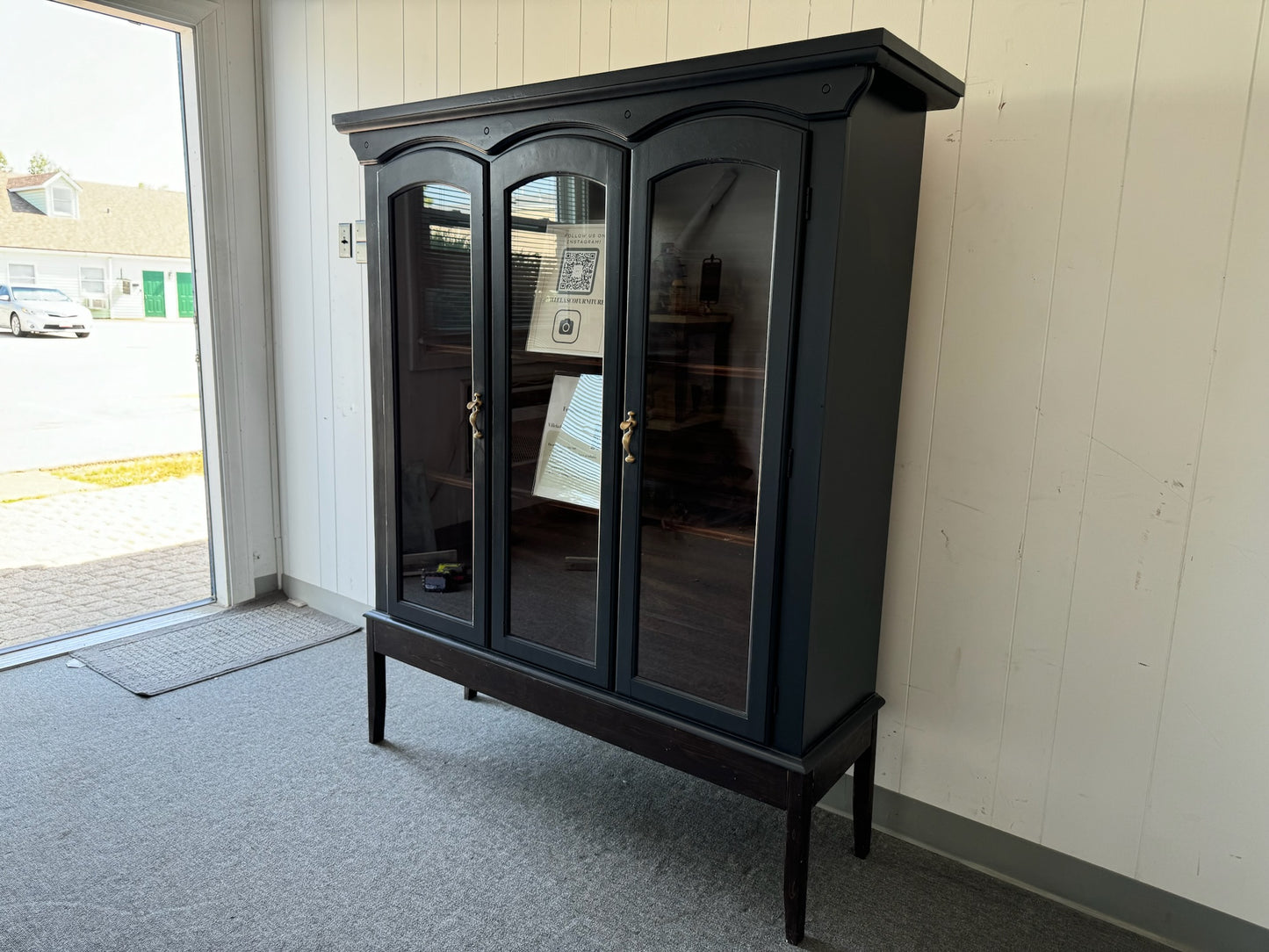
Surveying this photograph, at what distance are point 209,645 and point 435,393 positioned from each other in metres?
1.54

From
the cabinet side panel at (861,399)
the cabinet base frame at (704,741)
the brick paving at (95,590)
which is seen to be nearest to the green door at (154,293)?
the brick paving at (95,590)

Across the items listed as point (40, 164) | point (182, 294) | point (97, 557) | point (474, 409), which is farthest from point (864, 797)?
point (182, 294)

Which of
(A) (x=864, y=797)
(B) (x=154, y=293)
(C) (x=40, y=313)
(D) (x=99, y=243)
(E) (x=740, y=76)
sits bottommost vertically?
(A) (x=864, y=797)

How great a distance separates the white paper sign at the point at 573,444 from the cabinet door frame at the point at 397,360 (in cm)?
17

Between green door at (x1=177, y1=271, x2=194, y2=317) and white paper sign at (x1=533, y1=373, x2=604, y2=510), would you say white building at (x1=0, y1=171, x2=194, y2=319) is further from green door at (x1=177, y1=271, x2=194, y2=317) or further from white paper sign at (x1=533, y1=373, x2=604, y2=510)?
white paper sign at (x1=533, y1=373, x2=604, y2=510)

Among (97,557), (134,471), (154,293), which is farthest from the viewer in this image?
(134,471)

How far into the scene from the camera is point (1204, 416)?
155 centimetres

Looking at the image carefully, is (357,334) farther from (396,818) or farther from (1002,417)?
(1002,417)

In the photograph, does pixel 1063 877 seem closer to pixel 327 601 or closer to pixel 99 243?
pixel 327 601

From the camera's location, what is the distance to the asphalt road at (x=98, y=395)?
429 cm

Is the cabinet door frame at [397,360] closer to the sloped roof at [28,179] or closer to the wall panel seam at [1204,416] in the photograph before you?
the wall panel seam at [1204,416]

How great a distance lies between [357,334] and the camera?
3.03 m

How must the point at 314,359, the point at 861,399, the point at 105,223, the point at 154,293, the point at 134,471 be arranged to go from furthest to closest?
the point at 134,471 → the point at 154,293 → the point at 105,223 → the point at 314,359 → the point at 861,399

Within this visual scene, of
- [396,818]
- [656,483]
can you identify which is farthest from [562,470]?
[396,818]
